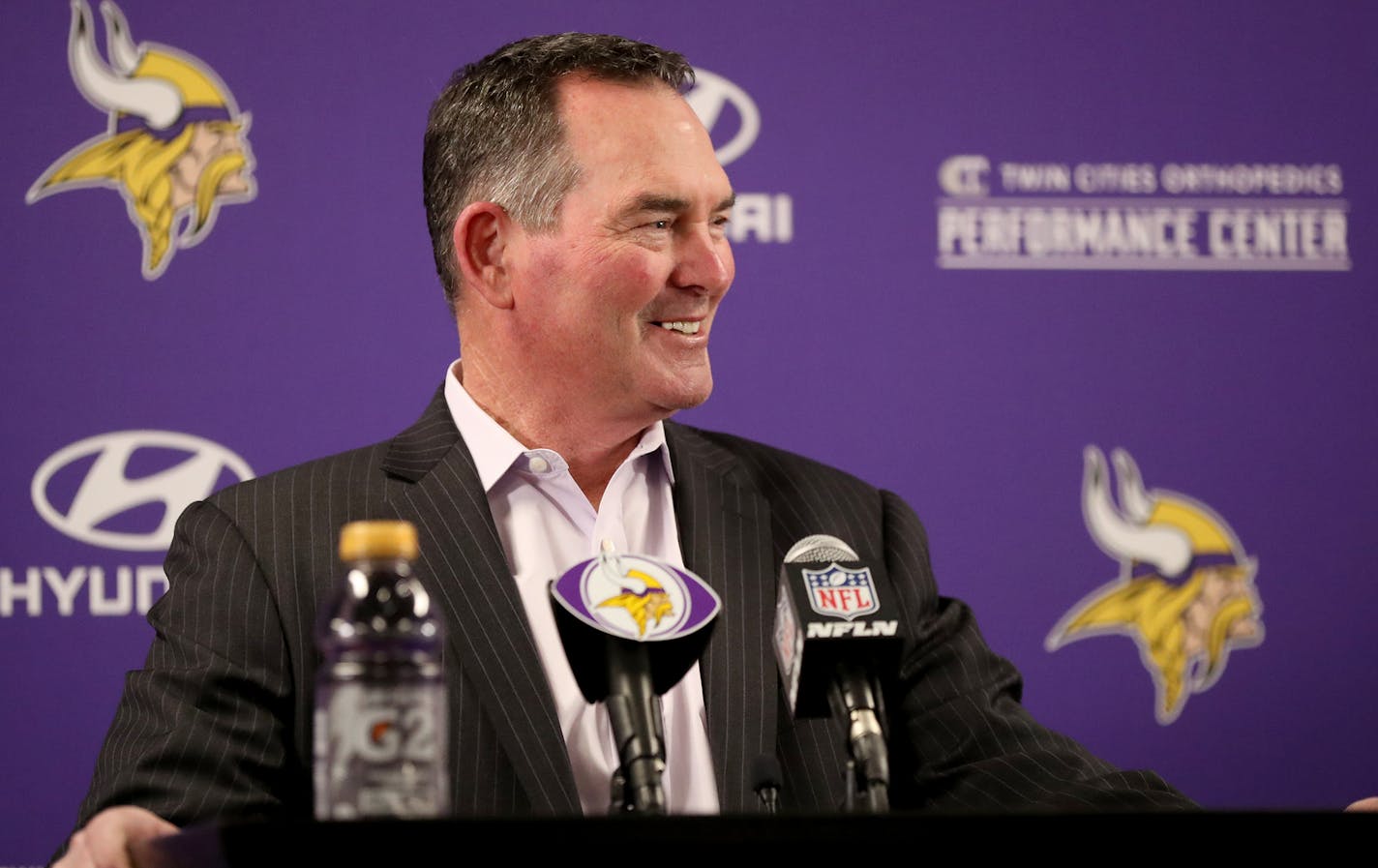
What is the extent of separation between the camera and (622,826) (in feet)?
3.38

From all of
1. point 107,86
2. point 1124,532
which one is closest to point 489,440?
point 107,86

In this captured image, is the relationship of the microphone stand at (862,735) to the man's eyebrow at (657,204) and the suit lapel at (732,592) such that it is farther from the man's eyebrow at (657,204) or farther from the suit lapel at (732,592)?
the man's eyebrow at (657,204)

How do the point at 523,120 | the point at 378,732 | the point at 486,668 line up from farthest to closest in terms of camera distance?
the point at 523,120
the point at 486,668
the point at 378,732

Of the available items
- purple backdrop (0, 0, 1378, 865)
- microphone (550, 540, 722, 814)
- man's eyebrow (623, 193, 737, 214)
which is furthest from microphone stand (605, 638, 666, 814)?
purple backdrop (0, 0, 1378, 865)

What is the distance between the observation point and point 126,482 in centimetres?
295

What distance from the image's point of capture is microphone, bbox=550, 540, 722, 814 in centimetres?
135

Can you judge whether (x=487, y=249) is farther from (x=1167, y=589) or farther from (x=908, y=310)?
(x=1167, y=589)

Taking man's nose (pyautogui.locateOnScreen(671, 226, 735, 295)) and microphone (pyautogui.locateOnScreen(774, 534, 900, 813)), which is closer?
microphone (pyautogui.locateOnScreen(774, 534, 900, 813))

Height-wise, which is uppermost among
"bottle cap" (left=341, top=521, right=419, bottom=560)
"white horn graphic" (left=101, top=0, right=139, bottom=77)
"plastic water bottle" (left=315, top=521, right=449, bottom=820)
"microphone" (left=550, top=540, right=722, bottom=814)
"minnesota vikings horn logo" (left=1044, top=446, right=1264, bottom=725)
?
"white horn graphic" (left=101, top=0, right=139, bottom=77)

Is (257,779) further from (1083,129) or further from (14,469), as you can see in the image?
(1083,129)


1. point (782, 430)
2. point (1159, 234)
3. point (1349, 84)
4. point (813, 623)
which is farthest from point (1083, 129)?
point (813, 623)

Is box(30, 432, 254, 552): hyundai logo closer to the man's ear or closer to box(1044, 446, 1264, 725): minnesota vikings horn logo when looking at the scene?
the man's ear

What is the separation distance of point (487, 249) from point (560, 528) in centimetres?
45

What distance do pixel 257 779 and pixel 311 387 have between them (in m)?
1.22
